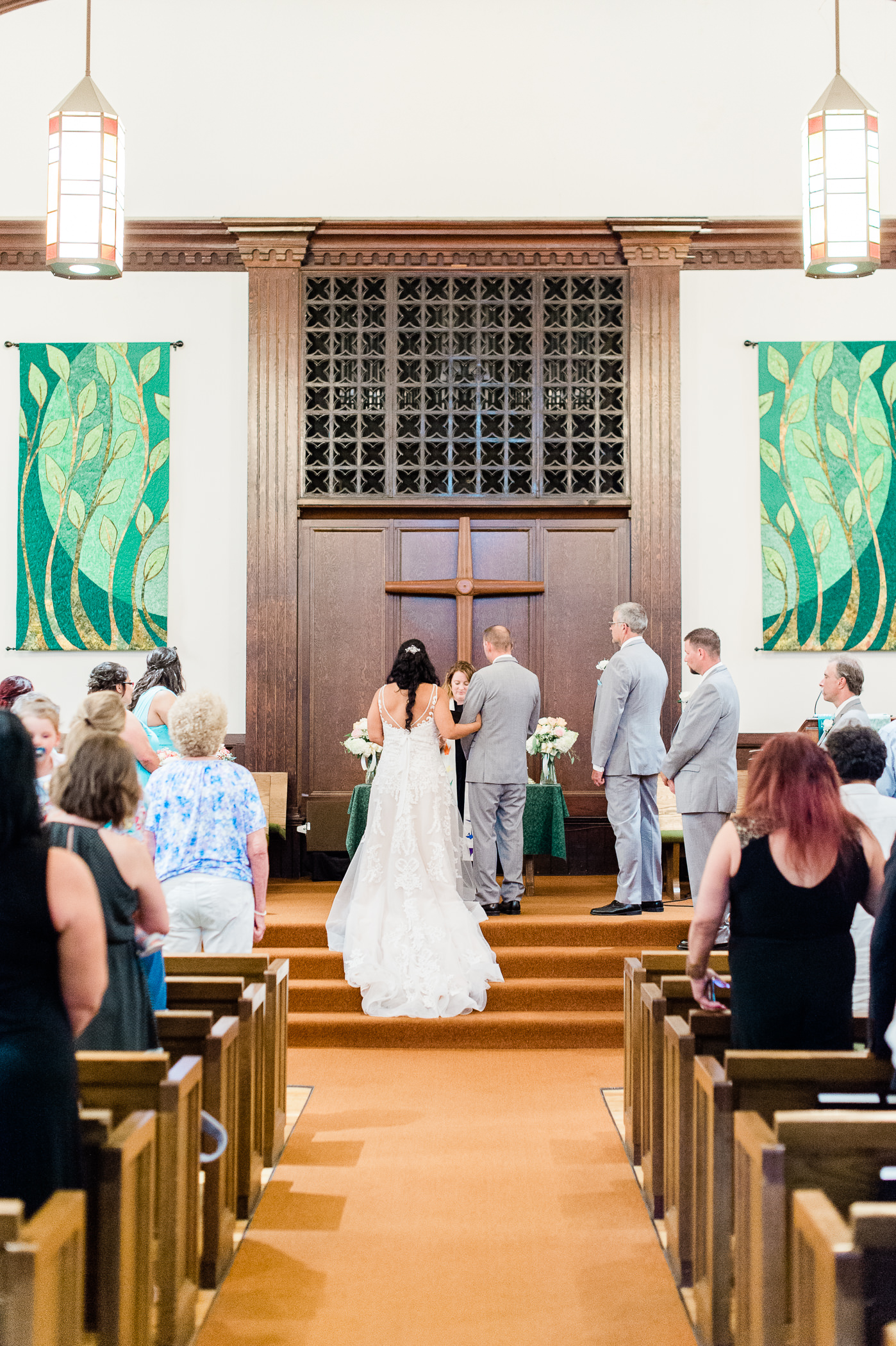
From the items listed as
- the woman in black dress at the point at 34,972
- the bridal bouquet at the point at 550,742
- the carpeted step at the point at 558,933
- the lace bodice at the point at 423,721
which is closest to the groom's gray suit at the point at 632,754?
the carpeted step at the point at 558,933

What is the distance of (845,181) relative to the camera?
506cm

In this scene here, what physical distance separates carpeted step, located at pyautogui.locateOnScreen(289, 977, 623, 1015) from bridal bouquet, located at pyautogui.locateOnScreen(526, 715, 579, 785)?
1.69m

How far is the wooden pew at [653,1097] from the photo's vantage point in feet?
12.3

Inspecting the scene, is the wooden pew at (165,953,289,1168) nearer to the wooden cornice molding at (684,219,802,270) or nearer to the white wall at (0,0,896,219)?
the white wall at (0,0,896,219)

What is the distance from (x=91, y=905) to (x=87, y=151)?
4.12 metres

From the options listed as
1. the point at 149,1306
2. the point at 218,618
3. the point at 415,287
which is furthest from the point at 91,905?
the point at 415,287

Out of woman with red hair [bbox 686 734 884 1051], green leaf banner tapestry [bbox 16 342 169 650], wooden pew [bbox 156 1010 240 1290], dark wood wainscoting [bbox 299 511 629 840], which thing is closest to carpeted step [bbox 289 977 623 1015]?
dark wood wainscoting [bbox 299 511 629 840]

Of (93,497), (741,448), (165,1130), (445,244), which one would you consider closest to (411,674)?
(165,1130)

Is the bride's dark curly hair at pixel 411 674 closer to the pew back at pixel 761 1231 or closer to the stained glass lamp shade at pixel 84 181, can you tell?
the stained glass lamp shade at pixel 84 181

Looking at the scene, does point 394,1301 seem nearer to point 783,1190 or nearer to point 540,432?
point 783,1190

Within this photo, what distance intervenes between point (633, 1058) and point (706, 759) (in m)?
2.08

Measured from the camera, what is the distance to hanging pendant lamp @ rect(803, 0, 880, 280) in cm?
506

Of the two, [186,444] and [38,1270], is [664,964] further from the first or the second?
[186,444]

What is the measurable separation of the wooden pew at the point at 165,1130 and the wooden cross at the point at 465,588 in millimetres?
5911
